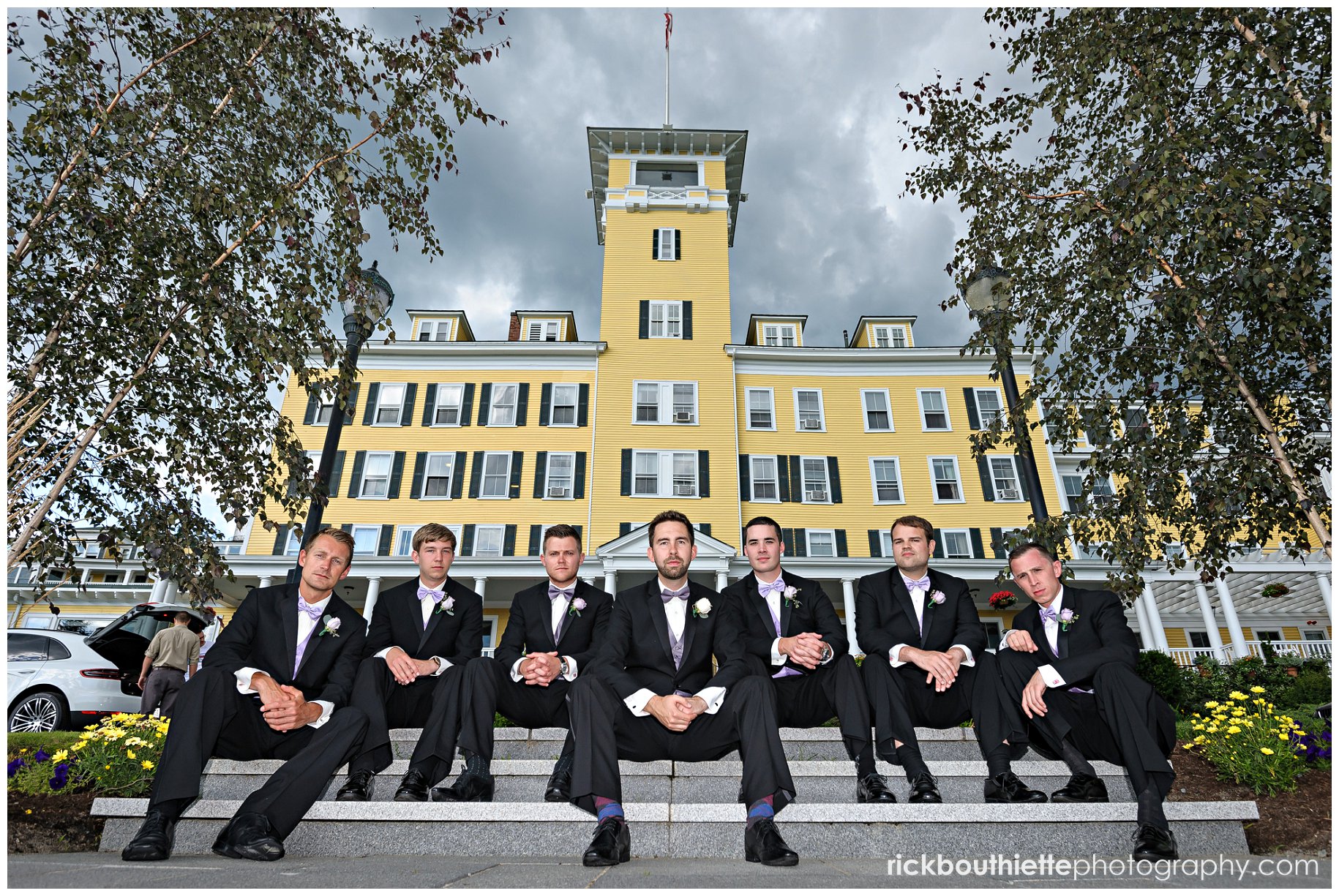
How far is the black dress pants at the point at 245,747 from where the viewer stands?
3.51 m

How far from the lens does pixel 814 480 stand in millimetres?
24219

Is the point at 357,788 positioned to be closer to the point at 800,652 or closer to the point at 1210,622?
the point at 800,652

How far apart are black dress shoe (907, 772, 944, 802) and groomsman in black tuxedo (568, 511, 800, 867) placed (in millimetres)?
944

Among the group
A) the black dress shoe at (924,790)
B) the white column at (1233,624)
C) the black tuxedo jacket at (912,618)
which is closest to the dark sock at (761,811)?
the black dress shoe at (924,790)

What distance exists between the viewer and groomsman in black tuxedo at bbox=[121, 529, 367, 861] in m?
3.45

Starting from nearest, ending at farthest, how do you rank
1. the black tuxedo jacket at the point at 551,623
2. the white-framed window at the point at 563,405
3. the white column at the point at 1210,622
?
the black tuxedo jacket at the point at 551,623 → the white column at the point at 1210,622 → the white-framed window at the point at 563,405

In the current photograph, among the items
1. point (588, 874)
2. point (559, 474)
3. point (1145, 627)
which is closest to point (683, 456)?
point (559, 474)

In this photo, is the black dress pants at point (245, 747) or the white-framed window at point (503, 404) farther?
the white-framed window at point (503, 404)

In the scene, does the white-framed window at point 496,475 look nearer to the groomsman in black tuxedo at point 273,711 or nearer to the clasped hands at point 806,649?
the groomsman in black tuxedo at point 273,711

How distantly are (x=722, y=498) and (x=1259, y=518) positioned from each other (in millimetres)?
16698

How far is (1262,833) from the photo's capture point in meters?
4.17

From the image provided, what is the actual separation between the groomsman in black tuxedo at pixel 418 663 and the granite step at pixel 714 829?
0.50 metres

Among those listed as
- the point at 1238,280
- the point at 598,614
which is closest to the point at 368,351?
the point at 598,614

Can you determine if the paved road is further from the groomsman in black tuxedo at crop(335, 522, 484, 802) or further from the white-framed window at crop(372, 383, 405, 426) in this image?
the white-framed window at crop(372, 383, 405, 426)
